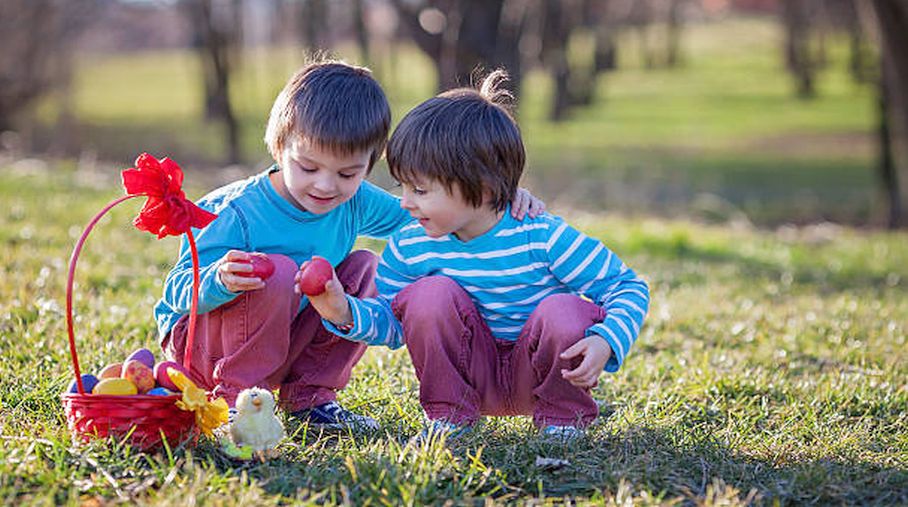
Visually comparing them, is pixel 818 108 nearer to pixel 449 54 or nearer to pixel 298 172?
pixel 449 54

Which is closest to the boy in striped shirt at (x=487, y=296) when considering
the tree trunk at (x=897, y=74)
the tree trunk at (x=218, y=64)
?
the tree trunk at (x=897, y=74)

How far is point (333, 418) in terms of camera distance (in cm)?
330

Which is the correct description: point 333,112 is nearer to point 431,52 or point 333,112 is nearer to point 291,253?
point 291,253

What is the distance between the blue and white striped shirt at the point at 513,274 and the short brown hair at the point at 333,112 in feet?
1.18

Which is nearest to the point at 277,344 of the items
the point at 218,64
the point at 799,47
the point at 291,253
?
the point at 291,253

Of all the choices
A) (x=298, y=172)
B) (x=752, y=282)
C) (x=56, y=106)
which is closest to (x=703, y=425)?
(x=298, y=172)

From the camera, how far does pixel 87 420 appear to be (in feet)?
8.96

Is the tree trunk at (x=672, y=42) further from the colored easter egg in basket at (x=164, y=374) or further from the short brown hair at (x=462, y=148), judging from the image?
the colored easter egg in basket at (x=164, y=374)

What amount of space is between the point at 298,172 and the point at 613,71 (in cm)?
4199

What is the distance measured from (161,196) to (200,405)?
57cm

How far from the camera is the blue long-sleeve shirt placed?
3.11 meters

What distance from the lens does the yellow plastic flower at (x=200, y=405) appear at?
2.71 m

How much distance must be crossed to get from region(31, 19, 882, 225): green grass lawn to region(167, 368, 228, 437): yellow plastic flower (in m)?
11.1

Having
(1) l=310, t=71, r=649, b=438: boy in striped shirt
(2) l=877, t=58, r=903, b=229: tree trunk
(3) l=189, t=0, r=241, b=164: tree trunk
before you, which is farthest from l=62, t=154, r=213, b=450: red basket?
(3) l=189, t=0, r=241, b=164: tree trunk
